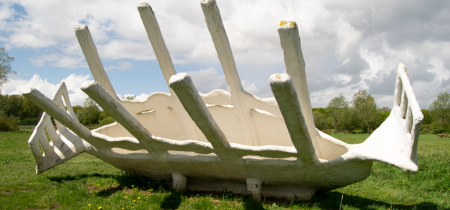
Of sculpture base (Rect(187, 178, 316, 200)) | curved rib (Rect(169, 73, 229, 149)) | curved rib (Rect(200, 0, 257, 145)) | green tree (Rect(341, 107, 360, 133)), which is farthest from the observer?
green tree (Rect(341, 107, 360, 133))

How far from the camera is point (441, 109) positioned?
39.1 metres

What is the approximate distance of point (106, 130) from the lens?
20.4 ft

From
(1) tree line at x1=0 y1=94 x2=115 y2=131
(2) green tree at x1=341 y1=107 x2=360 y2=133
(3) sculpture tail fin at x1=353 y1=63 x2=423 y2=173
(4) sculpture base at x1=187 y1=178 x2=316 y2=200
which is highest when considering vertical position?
(1) tree line at x1=0 y1=94 x2=115 y2=131

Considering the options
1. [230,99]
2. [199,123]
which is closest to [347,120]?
[230,99]

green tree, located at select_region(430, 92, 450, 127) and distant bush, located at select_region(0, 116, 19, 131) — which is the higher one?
distant bush, located at select_region(0, 116, 19, 131)

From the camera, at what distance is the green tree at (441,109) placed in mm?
37894

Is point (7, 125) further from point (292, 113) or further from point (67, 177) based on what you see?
point (292, 113)

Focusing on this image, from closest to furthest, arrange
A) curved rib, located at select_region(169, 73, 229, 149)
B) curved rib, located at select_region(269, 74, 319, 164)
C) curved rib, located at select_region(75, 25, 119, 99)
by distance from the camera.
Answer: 1. curved rib, located at select_region(269, 74, 319, 164)
2. curved rib, located at select_region(169, 73, 229, 149)
3. curved rib, located at select_region(75, 25, 119, 99)

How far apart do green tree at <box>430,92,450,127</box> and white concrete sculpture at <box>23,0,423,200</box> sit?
42442mm

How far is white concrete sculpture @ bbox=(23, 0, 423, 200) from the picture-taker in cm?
358

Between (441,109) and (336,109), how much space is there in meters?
14.2

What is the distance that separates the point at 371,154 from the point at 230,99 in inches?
119

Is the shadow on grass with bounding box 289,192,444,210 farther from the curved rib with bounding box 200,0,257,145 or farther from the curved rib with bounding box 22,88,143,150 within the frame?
the curved rib with bounding box 22,88,143,150

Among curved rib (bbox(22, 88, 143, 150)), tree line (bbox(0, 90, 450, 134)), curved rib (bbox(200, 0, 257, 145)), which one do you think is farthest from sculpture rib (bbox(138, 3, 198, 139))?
tree line (bbox(0, 90, 450, 134))
